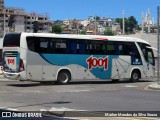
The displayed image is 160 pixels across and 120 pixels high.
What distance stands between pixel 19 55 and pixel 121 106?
10797 mm

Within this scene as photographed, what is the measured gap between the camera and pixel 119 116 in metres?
11.8

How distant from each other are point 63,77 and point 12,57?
3676mm

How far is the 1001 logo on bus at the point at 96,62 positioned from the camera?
26791 millimetres

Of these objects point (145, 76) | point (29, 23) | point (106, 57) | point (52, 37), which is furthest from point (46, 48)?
point (29, 23)

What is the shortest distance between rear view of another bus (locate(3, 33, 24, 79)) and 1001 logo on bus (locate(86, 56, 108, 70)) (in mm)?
4974

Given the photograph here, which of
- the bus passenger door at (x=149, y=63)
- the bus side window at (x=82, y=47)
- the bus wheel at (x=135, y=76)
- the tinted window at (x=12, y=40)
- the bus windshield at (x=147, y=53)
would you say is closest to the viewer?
the tinted window at (x=12, y=40)

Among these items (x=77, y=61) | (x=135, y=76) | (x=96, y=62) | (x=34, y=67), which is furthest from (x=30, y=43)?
(x=135, y=76)

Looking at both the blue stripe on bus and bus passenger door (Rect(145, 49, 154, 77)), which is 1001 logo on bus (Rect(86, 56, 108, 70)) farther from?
bus passenger door (Rect(145, 49, 154, 77))

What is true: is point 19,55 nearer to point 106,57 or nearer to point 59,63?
point 59,63

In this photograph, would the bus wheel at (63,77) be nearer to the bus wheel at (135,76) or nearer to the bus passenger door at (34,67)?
the bus passenger door at (34,67)

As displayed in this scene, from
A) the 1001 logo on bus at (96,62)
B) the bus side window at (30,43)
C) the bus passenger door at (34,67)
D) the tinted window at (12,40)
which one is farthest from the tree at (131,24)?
the bus side window at (30,43)

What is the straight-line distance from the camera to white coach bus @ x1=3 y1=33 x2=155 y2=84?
23.9m

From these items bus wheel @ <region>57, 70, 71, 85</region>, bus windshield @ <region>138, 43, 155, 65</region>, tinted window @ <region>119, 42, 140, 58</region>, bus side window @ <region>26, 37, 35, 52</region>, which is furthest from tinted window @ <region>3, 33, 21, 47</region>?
bus windshield @ <region>138, 43, 155, 65</region>

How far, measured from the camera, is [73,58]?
85.0 feet
